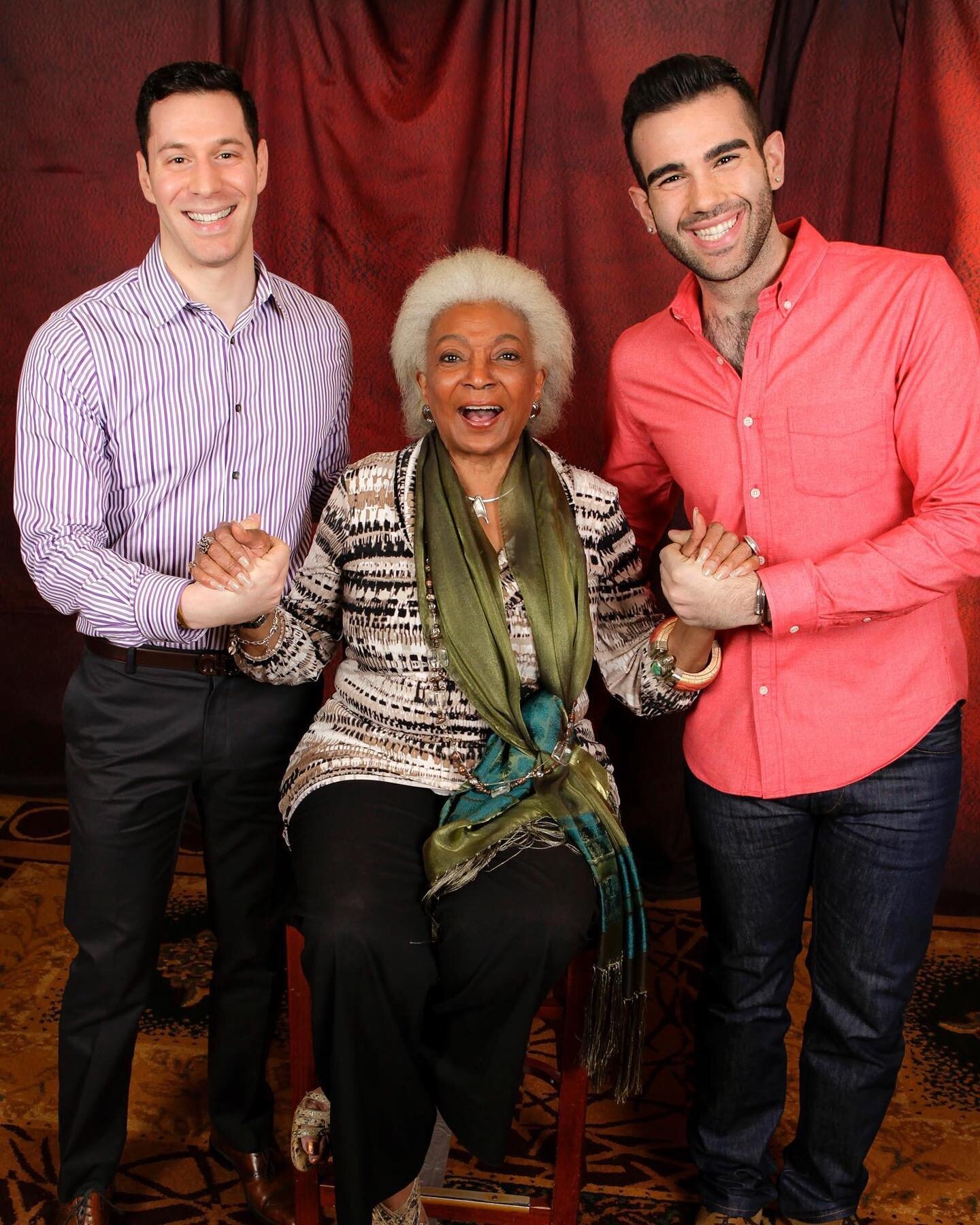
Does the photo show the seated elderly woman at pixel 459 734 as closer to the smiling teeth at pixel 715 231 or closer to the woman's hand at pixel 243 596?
the woman's hand at pixel 243 596

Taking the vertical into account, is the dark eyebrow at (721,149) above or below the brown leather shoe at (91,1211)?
above

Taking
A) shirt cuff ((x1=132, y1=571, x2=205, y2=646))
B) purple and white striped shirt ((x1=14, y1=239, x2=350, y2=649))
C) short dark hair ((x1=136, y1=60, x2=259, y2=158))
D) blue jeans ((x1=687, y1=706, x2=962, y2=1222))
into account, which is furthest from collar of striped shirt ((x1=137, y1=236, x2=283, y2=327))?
blue jeans ((x1=687, y1=706, x2=962, y2=1222))

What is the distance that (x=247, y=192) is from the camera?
236 centimetres

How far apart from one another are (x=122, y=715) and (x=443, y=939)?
2.44 feet

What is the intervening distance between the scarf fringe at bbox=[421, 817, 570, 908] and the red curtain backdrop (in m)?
1.43

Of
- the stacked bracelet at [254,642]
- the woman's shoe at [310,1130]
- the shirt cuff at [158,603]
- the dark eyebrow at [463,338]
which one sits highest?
the dark eyebrow at [463,338]

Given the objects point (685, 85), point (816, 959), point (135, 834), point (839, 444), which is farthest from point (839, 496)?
point (135, 834)

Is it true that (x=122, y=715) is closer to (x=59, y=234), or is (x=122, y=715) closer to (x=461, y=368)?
(x=461, y=368)

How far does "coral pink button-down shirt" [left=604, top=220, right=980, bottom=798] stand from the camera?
2047mm

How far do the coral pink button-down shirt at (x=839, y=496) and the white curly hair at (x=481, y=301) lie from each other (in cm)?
32

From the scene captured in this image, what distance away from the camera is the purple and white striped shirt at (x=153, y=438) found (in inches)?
86.7

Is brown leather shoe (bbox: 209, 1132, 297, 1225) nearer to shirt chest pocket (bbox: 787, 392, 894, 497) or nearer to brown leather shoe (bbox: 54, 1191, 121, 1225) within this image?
brown leather shoe (bbox: 54, 1191, 121, 1225)

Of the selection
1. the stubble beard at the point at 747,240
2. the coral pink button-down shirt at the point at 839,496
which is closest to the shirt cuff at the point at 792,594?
the coral pink button-down shirt at the point at 839,496

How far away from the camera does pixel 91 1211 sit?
2.34 meters
